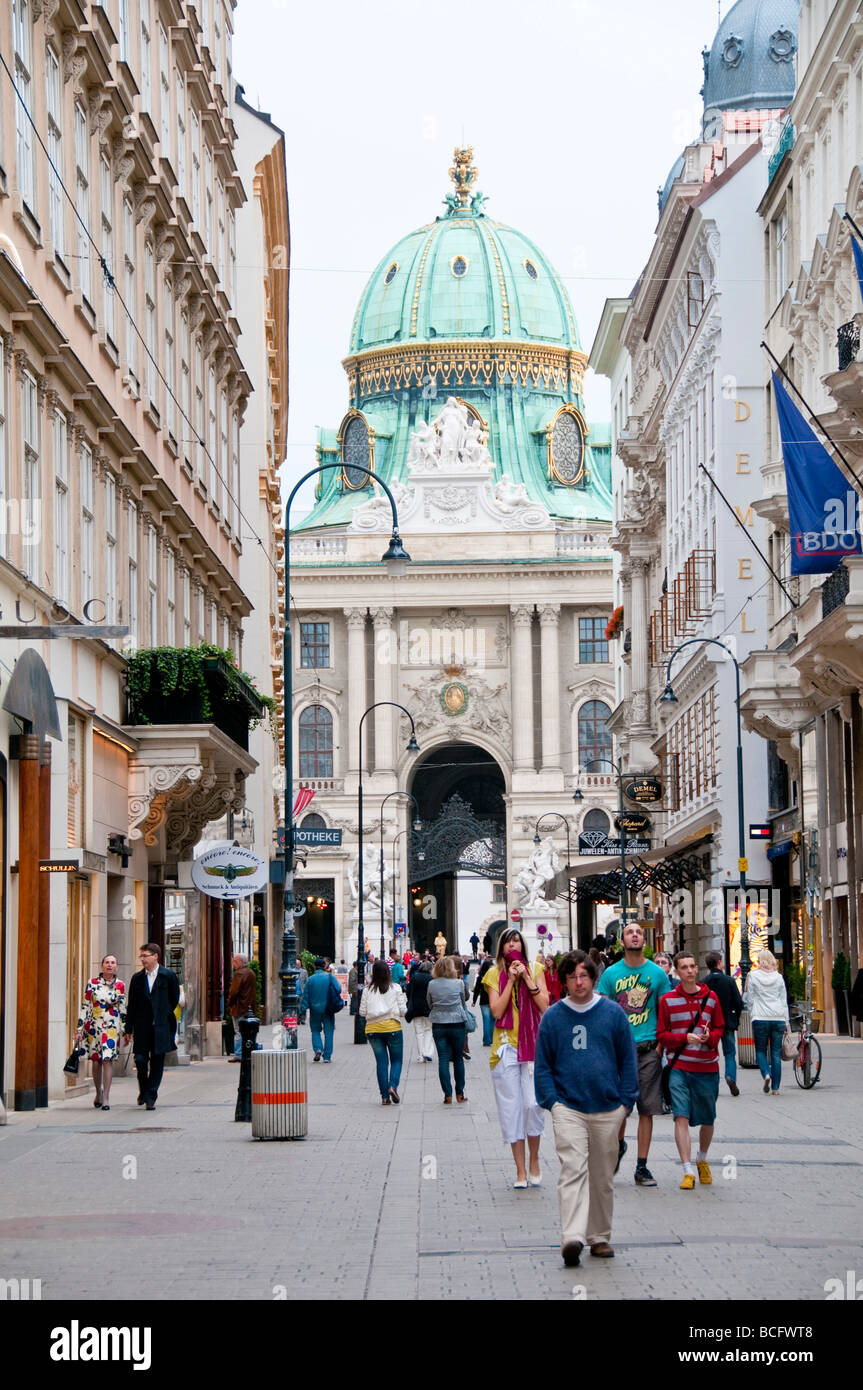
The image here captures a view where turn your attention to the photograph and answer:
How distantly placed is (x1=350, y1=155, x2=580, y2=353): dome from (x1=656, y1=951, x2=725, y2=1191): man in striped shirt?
311 feet

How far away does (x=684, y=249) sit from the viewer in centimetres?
5869

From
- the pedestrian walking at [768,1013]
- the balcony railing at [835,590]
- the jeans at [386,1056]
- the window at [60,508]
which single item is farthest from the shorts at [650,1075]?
the balcony railing at [835,590]

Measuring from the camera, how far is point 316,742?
101062mm

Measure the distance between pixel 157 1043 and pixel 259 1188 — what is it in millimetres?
7649

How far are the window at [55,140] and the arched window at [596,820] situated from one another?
75581 millimetres

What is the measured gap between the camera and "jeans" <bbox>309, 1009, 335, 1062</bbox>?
3384 cm

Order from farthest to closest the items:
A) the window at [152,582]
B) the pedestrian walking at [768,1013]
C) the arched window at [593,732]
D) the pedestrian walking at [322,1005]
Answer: the arched window at [593,732] < the pedestrian walking at [322,1005] < the window at [152,582] < the pedestrian walking at [768,1013]

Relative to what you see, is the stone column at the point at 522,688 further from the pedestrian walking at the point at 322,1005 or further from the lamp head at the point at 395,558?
the lamp head at the point at 395,558

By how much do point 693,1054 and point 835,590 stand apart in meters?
17.9

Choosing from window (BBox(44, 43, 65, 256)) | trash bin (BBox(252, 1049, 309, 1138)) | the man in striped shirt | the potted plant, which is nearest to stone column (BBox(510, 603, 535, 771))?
the potted plant

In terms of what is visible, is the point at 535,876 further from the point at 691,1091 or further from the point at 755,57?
the point at 691,1091

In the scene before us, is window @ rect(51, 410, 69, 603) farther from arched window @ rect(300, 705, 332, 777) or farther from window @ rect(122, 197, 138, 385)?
arched window @ rect(300, 705, 332, 777)

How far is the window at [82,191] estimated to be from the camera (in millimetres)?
26125
